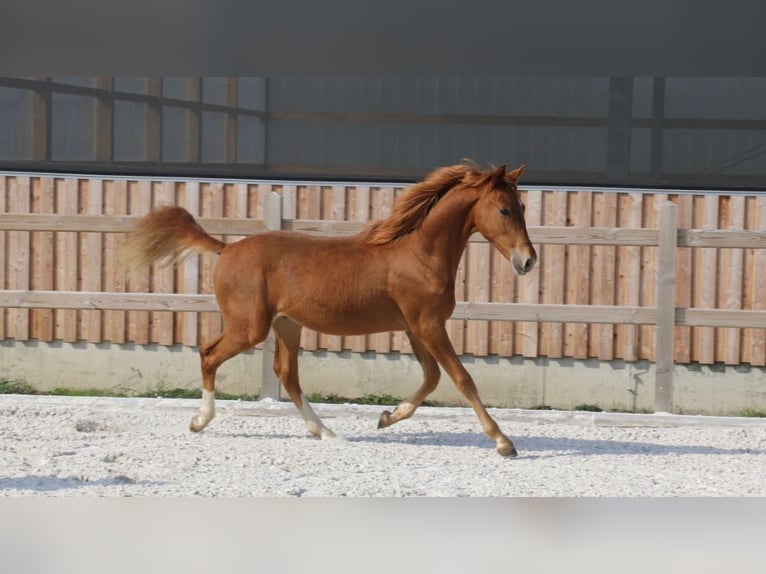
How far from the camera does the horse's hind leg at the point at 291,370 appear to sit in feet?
25.6

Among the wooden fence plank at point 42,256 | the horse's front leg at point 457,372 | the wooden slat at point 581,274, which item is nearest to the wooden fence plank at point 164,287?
the wooden fence plank at point 42,256

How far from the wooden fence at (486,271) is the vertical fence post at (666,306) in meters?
0.02

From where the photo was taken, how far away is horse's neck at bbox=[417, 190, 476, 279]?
7492 millimetres

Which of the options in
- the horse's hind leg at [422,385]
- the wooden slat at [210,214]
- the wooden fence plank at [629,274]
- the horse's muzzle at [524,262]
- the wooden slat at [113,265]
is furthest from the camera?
the wooden slat at [113,265]

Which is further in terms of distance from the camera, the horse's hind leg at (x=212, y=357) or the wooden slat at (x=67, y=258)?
the wooden slat at (x=67, y=258)

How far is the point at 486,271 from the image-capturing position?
9.47 meters

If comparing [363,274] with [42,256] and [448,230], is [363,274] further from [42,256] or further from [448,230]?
[42,256]

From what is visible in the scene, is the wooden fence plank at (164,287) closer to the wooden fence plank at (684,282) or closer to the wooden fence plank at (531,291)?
the wooden fence plank at (531,291)

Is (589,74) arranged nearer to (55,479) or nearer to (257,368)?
(257,368)

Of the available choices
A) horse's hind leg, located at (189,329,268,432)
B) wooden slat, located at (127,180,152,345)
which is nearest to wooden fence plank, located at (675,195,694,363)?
horse's hind leg, located at (189,329,268,432)

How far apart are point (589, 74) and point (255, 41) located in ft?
9.12

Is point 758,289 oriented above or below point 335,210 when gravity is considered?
below

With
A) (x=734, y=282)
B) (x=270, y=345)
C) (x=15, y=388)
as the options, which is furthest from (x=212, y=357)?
(x=734, y=282)

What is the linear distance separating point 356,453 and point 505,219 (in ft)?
5.51
